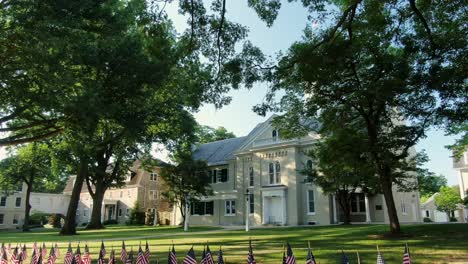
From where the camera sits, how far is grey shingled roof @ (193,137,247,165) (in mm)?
44094

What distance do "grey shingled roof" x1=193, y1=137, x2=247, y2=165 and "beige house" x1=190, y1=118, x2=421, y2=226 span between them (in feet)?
0.58

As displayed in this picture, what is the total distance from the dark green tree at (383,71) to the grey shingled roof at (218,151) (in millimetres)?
25881

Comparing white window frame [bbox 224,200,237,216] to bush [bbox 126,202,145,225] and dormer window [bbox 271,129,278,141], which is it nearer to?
dormer window [bbox 271,129,278,141]

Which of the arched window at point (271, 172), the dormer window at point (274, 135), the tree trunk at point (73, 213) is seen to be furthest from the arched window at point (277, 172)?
the tree trunk at point (73, 213)

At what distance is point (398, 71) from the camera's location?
15.4 meters

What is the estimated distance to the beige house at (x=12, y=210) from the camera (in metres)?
63.6

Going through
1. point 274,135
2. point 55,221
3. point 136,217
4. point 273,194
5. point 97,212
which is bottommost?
point 55,221

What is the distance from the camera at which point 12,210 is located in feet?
212

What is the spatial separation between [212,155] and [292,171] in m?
12.9

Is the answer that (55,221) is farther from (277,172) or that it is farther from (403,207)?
(403,207)

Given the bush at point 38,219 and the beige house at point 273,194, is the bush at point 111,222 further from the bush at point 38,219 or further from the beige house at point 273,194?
the beige house at point 273,194

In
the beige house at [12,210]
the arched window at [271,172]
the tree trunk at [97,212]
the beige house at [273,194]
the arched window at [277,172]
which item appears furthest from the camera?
the beige house at [12,210]

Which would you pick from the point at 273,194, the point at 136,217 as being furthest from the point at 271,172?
the point at 136,217

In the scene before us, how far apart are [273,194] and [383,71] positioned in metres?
22.1
